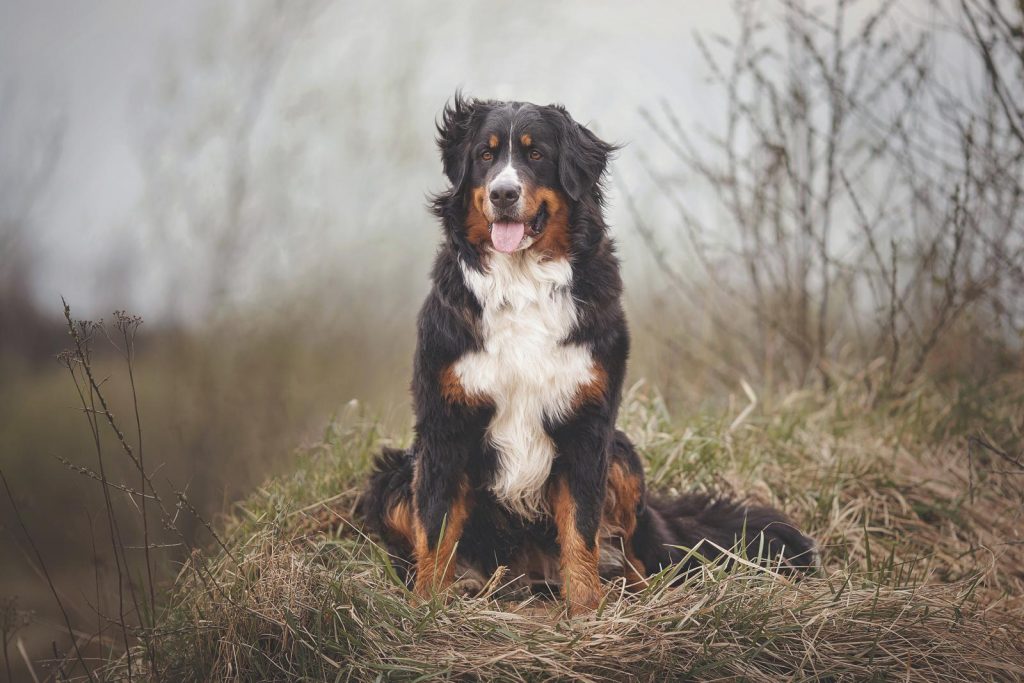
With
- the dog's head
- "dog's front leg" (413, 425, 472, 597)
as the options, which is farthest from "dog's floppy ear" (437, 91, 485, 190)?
"dog's front leg" (413, 425, 472, 597)

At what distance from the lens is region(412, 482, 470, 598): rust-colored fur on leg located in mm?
3109

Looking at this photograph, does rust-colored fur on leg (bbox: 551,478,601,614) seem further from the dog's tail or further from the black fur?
the dog's tail

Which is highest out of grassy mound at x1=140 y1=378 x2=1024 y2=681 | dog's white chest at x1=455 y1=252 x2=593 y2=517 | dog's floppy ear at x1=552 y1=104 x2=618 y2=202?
dog's floppy ear at x1=552 y1=104 x2=618 y2=202

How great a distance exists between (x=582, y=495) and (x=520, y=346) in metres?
0.56

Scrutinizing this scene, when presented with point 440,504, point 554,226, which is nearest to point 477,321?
point 554,226

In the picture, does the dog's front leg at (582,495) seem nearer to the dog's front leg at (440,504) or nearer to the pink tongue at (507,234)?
the dog's front leg at (440,504)

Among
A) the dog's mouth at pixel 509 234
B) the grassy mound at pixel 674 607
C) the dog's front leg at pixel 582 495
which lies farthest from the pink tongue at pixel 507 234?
the grassy mound at pixel 674 607

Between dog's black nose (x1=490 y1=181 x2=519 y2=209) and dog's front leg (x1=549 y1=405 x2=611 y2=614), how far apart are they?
74 centimetres

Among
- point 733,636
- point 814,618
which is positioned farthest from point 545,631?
point 814,618

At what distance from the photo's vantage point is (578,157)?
3.21 meters

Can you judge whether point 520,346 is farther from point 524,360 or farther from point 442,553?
point 442,553

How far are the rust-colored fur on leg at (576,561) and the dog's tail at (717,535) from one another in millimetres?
411

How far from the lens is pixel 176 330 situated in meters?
4.88

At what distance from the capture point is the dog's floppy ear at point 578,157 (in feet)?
10.4
